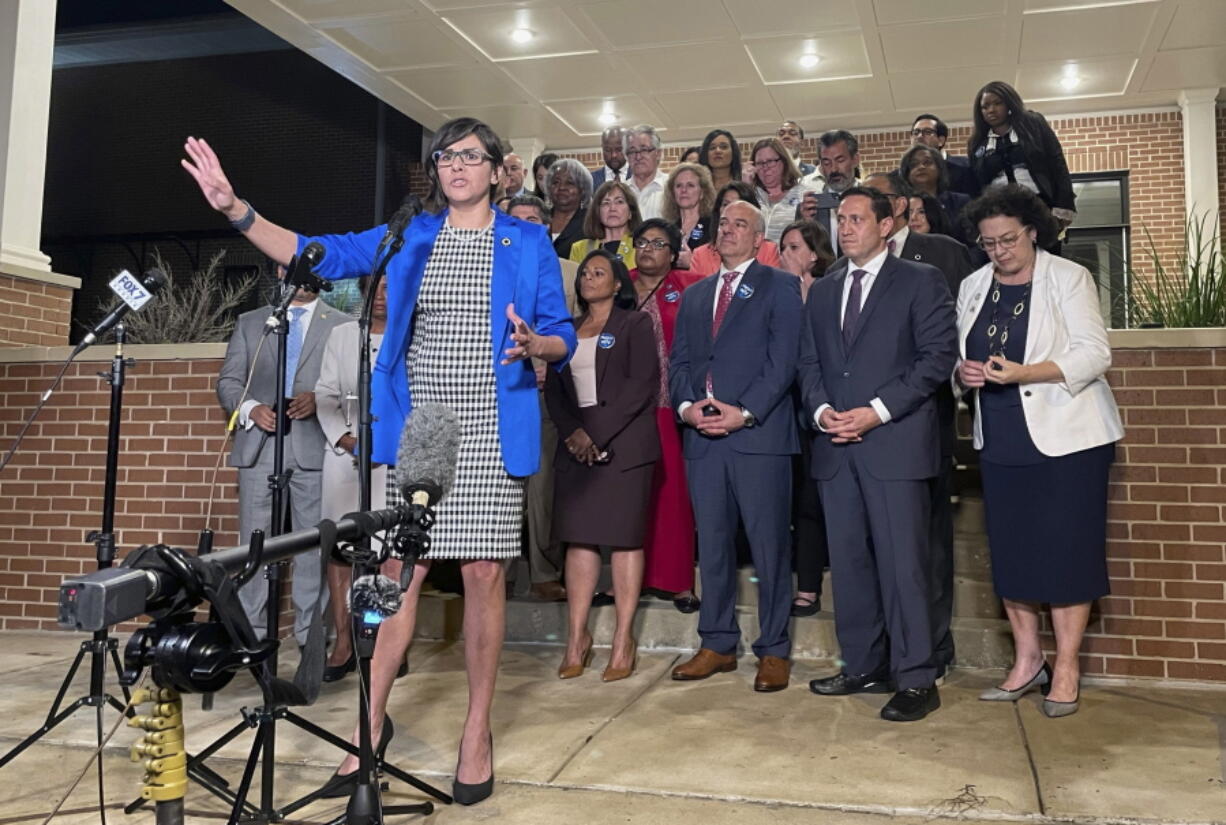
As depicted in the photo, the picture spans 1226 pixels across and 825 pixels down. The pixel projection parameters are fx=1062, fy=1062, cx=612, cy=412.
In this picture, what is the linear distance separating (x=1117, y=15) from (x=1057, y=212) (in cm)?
433

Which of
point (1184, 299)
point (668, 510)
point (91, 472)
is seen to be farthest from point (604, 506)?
point (91, 472)

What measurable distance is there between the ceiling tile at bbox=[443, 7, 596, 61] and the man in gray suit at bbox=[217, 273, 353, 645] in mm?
5037

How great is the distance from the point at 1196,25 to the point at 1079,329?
6.76 m

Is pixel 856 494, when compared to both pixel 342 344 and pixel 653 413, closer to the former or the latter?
pixel 653 413

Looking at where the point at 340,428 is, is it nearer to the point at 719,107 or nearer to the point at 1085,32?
the point at 1085,32

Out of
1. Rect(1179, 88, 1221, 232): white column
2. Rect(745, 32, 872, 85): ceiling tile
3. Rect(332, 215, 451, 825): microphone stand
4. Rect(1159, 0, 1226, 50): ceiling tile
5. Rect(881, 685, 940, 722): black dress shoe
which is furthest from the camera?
Rect(1179, 88, 1221, 232): white column

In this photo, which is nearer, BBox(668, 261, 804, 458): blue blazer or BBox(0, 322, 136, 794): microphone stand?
BBox(0, 322, 136, 794): microphone stand

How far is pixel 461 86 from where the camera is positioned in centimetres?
1052

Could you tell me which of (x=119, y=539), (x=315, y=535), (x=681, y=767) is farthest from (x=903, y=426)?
(x=119, y=539)

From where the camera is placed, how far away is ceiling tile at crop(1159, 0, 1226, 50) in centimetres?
830

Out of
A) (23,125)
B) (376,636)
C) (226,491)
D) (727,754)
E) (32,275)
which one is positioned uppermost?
(23,125)

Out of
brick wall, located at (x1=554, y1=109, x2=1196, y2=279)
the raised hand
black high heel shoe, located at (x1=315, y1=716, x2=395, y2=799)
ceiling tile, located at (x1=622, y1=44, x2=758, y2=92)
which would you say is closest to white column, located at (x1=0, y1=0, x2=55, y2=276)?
the raised hand

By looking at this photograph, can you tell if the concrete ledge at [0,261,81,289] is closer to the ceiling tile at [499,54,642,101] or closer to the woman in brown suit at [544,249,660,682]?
the woman in brown suit at [544,249,660,682]

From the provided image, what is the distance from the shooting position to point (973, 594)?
4.37 meters
